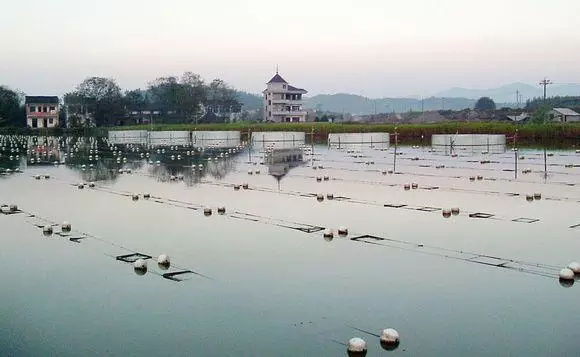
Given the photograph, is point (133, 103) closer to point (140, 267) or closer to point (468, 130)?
point (468, 130)

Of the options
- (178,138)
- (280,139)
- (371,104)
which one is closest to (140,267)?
(280,139)

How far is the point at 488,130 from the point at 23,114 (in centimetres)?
4260

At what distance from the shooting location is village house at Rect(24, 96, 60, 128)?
5538 cm

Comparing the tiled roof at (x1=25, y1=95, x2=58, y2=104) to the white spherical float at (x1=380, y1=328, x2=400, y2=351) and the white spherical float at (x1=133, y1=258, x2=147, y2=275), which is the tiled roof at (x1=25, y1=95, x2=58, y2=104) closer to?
the white spherical float at (x1=133, y1=258, x2=147, y2=275)

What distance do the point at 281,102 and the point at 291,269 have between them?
53.7 m

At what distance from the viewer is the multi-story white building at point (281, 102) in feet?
192

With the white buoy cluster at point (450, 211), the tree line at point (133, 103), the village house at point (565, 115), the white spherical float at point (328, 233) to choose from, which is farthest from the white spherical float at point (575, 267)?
the tree line at point (133, 103)

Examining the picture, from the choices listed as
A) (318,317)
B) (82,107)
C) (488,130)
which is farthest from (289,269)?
(82,107)

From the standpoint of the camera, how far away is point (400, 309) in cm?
466

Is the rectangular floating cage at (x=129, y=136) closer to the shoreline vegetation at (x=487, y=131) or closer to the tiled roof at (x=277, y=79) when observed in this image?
the shoreline vegetation at (x=487, y=131)

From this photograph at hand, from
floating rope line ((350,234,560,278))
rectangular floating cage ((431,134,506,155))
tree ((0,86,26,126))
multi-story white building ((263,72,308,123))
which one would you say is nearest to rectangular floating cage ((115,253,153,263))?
floating rope line ((350,234,560,278))

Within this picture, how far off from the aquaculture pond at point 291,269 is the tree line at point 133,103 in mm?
41685

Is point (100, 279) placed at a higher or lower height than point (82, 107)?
lower

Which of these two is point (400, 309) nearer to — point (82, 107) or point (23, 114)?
point (82, 107)
